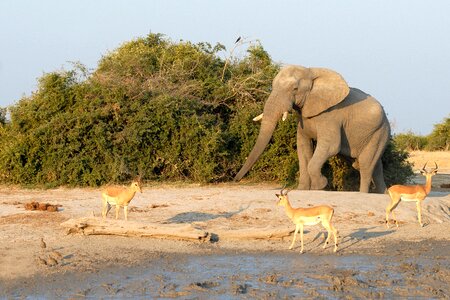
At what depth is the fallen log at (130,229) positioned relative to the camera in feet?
39.3

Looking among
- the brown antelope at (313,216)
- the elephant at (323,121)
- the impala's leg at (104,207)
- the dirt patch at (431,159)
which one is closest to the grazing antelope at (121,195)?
the impala's leg at (104,207)

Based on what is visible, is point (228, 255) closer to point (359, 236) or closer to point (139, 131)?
point (359, 236)

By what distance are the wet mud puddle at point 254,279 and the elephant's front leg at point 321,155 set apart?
19.2ft

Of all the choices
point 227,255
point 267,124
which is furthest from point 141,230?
point 267,124

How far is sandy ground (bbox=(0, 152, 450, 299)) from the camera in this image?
9.77m

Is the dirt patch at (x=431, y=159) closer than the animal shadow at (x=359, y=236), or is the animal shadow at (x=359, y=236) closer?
the animal shadow at (x=359, y=236)

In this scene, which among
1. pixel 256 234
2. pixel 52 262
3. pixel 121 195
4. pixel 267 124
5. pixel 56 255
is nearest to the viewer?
pixel 52 262

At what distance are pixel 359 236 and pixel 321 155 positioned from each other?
14.7ft

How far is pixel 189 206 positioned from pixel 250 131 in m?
5.70

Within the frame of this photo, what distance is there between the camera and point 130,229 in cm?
1204

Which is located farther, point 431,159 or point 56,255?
point 431,159

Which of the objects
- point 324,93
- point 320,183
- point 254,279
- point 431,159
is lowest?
point 254,279

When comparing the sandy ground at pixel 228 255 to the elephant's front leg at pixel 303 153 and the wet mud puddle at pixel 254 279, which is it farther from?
the elephant's front leg at pixel 303 153

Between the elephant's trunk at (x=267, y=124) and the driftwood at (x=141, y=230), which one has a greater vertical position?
the elephant's trunk at (x=267, y=124)
